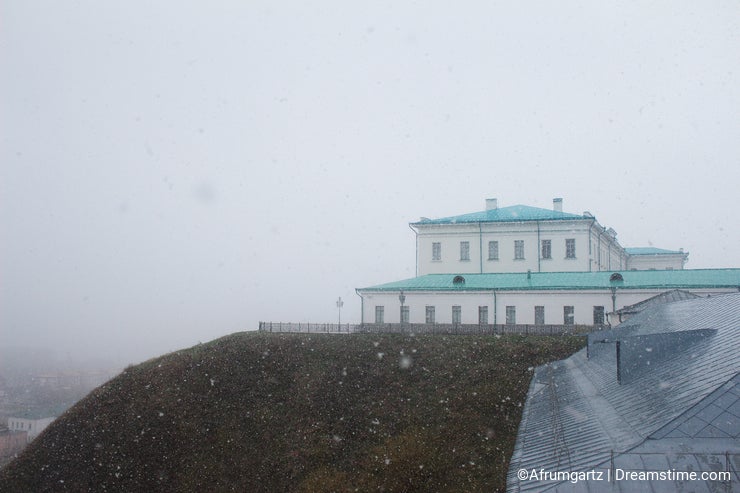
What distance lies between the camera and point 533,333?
3094cm

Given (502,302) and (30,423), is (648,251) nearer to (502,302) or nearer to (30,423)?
(502,302)

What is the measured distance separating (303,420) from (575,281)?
67.2 ft

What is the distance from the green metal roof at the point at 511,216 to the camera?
41.0 meters

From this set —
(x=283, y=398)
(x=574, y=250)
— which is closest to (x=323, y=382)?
(x=283, y=398)

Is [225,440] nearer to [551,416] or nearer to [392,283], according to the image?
[551,416]

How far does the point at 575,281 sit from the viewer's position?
34.7 meters

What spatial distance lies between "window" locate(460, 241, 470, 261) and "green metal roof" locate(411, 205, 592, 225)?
177 cm

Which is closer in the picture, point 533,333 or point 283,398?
point 283,398

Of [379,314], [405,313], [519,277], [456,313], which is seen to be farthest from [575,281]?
[379,314]

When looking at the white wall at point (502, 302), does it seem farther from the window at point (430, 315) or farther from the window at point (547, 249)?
the window at point (547, 249)

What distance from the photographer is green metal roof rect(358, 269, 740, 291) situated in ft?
106

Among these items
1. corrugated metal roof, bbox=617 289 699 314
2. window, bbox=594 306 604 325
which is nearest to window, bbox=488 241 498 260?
window, bbox=594 306 604 325

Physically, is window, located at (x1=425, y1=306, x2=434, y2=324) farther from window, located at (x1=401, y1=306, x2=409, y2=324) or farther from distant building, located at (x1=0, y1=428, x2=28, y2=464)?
distant building, located at (x1=0, y1=428, x2=28, y2=464)

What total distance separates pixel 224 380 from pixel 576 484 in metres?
23.1
